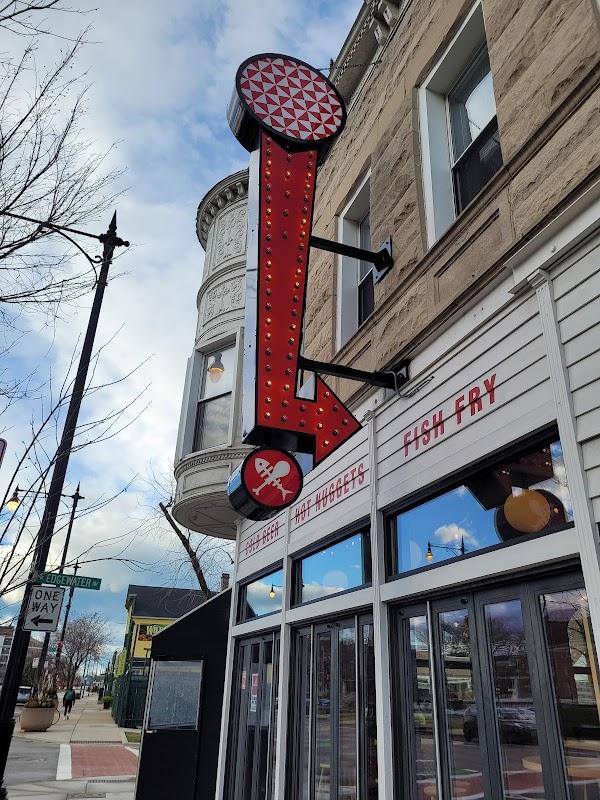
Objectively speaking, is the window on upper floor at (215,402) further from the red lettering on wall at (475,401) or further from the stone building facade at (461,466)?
the red lettering on wall at (475,401)

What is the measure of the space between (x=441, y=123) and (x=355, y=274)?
2.25m

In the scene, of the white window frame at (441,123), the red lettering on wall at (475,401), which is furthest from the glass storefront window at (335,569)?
the white window frame at (441,123)

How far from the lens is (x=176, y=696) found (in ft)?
32.0

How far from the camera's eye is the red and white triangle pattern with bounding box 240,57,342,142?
5.86 meters

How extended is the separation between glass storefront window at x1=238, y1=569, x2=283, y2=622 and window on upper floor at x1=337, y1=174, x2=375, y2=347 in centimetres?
334

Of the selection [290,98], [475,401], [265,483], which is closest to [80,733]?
[265,483]

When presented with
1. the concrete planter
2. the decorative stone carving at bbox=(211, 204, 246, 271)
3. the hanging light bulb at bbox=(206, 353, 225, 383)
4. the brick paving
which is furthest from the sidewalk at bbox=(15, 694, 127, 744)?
the decorative stone carving at bbox=(211, 204, 246, 271)

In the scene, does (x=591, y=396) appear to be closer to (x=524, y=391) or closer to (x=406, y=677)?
(x=524, y=391)

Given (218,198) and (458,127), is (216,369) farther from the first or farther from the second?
(458,127)

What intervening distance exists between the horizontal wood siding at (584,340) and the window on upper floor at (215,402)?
7186 mm

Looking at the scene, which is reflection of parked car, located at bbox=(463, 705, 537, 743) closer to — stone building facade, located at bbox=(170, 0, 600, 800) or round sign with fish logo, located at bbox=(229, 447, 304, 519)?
stone building facade, located at bbox=(170, 0, 600, 800)

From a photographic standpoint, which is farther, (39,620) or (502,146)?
(39,620)

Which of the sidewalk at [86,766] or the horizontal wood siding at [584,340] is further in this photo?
the sidewalk at [86,766]

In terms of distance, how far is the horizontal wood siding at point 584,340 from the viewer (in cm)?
340
